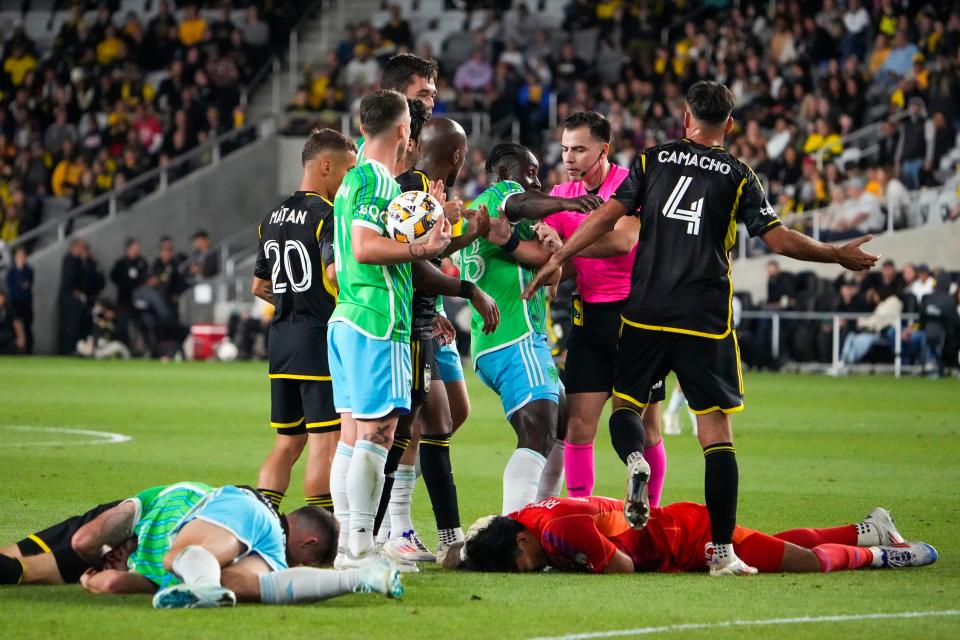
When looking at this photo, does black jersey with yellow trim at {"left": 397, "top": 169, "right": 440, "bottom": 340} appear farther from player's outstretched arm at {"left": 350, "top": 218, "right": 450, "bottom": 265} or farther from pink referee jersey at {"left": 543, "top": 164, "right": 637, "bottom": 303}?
pink referee jersey at {"left": 543, "top": 164, "right": 637, "bottom": 303}

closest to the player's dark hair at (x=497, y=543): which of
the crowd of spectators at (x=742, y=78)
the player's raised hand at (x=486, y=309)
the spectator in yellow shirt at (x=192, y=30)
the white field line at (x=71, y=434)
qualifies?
the player's raised hand at (x=486, y=309)

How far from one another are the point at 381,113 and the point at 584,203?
144 cm

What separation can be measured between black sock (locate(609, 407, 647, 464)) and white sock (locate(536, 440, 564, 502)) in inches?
52.4

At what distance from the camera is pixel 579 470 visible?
8.59 metres

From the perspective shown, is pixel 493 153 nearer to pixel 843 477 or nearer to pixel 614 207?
pixel 614 207

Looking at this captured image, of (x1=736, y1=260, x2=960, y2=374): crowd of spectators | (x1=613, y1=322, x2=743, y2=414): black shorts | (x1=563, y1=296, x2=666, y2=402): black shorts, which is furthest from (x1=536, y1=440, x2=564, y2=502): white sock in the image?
(x1=736, y1=260, x2=960, y2=374): crowd of spectators

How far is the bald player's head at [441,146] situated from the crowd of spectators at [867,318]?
16.9 meters

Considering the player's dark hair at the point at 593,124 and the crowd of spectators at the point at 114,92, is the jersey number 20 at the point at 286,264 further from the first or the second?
the crowd of spectators at the point at 114,92

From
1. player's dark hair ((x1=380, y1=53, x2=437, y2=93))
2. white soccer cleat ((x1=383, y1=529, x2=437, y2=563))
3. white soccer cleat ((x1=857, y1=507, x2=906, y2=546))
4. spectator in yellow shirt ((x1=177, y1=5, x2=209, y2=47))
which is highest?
spectator in yellow shirt ((x1=177, y1=5, x2=209, y2=47))

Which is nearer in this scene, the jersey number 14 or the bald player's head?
the jersey number 14

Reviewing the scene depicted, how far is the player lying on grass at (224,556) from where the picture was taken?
618 centimetres

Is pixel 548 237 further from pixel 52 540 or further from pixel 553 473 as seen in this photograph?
pixel 52 540

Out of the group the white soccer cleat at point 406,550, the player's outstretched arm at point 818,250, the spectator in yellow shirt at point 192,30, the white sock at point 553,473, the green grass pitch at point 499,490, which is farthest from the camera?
the spectator in yellow shirt at point 192,30

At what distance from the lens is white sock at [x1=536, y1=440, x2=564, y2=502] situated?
29.2 ft
